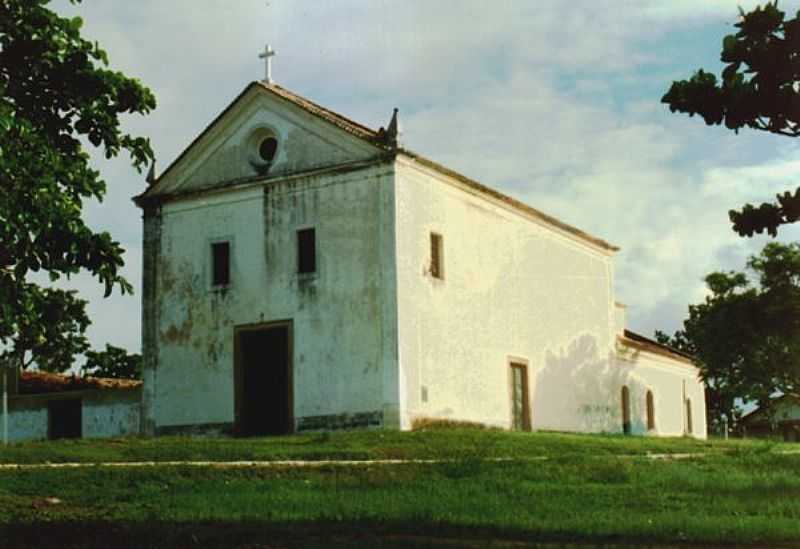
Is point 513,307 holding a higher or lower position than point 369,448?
higher

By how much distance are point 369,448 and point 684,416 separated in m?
26.4

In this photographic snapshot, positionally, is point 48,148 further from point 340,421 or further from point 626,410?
point 626,410

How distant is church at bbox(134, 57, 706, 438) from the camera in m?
28.6

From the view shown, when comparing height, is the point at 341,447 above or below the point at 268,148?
below

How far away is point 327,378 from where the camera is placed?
28.8 meters

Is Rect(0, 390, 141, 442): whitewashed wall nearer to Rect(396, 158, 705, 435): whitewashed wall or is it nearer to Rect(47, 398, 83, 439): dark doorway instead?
Rect(47, 398, 83, 439): dark doorway

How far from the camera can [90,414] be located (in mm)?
34000

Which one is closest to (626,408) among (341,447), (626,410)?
(626,410)

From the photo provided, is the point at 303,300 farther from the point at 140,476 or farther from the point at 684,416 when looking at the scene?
the point at 684,416

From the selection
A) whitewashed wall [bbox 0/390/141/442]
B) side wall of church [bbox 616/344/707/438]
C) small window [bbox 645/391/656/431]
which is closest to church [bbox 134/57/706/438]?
whitewashed wall [bbox 0/390/141/442]

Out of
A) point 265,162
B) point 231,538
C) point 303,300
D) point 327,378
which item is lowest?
point 231,538

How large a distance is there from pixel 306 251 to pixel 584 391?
11.5 meters

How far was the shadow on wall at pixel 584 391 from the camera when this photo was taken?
114 feet

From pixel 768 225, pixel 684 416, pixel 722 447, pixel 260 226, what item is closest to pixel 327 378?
pixel 260 226
